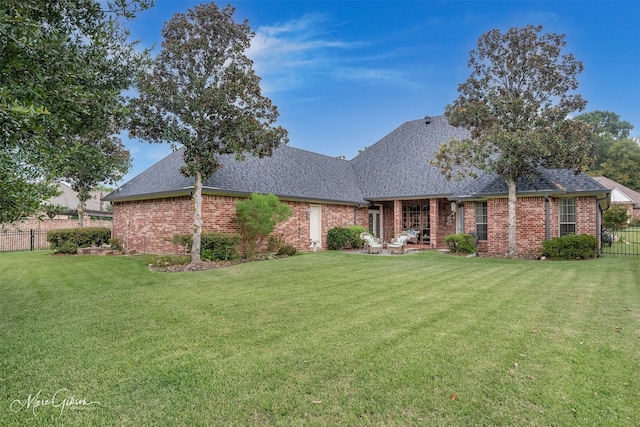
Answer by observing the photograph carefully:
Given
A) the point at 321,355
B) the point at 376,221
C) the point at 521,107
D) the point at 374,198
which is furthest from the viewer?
the point at 376,221

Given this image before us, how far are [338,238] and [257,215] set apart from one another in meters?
5.73

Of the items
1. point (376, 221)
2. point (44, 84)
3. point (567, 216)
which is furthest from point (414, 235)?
point (44, 84)

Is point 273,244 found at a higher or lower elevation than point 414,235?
lower

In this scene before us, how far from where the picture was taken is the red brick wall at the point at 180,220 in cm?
1472

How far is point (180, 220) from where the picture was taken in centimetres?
1507

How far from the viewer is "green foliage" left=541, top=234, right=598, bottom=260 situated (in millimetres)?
13391

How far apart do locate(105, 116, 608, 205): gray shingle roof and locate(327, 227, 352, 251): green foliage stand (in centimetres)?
168

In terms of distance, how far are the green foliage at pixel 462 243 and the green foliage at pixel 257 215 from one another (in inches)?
300

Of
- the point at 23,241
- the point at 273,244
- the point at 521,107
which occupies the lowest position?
the point at 23,241

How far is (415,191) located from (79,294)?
1628 cm

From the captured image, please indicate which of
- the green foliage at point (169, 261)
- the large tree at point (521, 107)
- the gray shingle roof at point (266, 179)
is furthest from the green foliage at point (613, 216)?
the green foliage at point (169, 261)

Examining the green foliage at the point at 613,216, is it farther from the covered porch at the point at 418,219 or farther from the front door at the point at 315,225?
the front door at the point at 315,225

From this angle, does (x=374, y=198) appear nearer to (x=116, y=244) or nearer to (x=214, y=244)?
(x=214, y=244)

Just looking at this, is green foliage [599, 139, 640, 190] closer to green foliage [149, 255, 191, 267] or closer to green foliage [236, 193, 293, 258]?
green foliage [236, 193, 293, 258]
